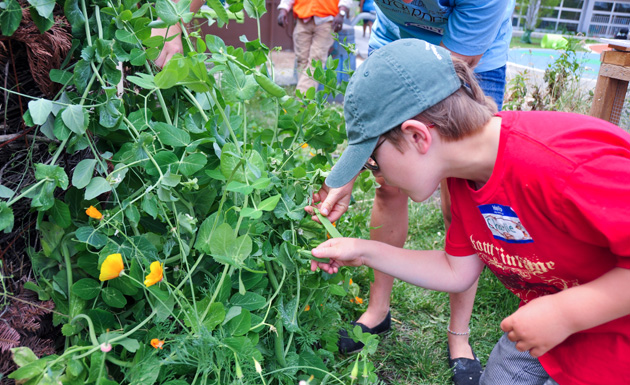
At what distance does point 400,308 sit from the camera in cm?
213

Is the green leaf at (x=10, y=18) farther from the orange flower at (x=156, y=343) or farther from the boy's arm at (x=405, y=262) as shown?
the boy's arm at (x=405, y=262)

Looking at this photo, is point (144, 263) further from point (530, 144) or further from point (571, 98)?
point (571, 98)

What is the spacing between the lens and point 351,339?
1.81m

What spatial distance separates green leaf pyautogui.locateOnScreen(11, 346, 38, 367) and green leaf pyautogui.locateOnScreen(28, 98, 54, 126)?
42 centimetres

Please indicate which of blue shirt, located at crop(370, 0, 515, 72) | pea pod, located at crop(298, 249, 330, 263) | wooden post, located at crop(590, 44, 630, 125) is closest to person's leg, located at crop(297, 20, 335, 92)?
wooden post, located at crop(590, 44, 630, 125)

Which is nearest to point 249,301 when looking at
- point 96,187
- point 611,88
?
point 96,187

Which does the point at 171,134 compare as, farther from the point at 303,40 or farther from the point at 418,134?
the point at 303,40

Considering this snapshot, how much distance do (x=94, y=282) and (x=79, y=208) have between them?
0.57 feet

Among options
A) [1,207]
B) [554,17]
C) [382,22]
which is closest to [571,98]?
[382,22]

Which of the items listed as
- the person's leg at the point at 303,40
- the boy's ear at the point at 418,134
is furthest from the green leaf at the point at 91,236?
the person's leg at the point at 303,40

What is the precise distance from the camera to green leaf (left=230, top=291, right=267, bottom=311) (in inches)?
47.0

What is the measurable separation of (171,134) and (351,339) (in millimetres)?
1007

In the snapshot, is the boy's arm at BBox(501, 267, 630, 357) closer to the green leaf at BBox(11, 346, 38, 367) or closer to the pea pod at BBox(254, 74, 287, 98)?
the pea pod at BBox(254, 74, 287, 98)

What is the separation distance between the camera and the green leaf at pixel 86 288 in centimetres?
113
